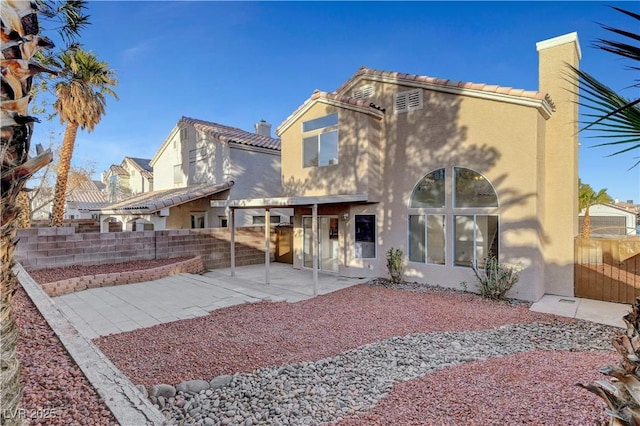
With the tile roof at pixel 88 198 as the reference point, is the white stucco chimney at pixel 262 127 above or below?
above

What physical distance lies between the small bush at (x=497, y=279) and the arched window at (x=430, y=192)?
104 inches

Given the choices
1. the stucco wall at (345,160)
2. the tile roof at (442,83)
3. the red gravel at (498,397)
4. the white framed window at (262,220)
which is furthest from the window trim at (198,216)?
the red gravel at (498,397)

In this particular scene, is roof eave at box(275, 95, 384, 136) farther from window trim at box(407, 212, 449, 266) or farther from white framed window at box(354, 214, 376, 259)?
window trim at box(407, 212, 449, 266)

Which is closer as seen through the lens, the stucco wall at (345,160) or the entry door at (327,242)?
the stucco wall at (345,160)

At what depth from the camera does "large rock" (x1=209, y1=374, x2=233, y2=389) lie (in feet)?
15.9

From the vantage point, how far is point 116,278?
10.8 metres

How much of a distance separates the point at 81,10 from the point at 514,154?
50.0 ft

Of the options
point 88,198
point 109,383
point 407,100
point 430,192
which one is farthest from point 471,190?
point 88,198

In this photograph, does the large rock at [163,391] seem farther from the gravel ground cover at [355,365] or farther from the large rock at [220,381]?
the large rock at [220,381]

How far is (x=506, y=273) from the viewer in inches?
389

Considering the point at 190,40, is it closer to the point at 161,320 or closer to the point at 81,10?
the point at 81,10

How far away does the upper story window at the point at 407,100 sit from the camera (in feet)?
39.2

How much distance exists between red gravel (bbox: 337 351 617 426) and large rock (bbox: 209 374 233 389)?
6.66 ft

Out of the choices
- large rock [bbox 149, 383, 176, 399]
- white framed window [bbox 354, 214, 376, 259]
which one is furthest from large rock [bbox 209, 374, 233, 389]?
white framed window [bbox 354, 214, 376, 259]
